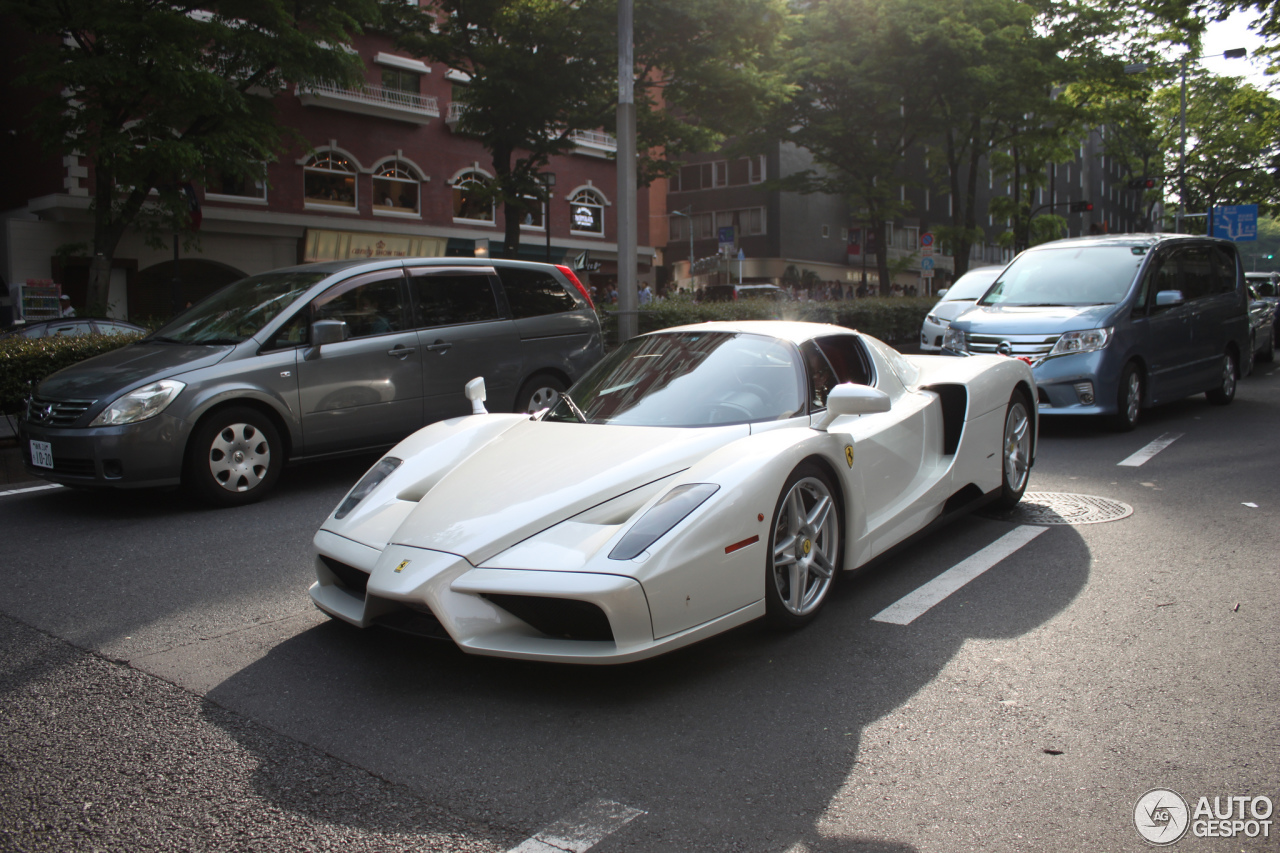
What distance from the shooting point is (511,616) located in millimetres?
3125

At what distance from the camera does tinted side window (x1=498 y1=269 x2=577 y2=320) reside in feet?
27.7

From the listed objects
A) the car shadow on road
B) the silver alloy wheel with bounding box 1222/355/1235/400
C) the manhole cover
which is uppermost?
the silver alloy wheel with bounding box 1222/355/1235/400

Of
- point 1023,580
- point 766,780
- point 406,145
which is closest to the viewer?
point 766,780

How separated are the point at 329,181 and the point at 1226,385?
24.6m

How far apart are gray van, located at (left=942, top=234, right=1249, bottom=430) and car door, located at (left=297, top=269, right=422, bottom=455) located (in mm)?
5418

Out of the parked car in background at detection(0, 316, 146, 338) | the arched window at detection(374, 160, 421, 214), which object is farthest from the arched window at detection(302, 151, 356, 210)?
the parked car in background at detection(0, 316, 146, 338)

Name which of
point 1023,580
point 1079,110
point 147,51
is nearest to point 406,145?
point 147,51

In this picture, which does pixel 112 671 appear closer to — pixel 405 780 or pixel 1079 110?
pixel 405 780

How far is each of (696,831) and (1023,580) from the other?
2.70 m

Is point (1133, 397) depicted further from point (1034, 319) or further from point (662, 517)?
point (662, 517)

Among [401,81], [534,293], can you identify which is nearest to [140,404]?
[534,293]

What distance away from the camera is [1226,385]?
10.9 meters

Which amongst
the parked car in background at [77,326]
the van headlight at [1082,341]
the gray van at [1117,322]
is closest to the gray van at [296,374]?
the gray van at [1117,322]

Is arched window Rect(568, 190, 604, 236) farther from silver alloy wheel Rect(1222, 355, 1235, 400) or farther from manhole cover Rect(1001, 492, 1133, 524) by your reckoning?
manhole cover Rect(1001, 492, 1133, 524)
